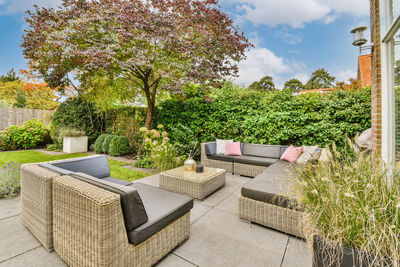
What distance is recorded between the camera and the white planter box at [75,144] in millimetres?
6973

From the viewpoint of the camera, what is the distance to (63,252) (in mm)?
1579

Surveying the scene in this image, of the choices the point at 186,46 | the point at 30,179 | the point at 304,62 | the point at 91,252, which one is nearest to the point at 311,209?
the point at 91,252

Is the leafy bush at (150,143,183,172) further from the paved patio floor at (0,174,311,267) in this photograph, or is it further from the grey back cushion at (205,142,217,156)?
the paved patio floor at (0,174,311,267)

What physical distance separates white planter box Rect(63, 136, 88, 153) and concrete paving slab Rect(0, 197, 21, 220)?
4.54 meters

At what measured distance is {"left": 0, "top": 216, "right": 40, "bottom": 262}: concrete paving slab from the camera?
1729mm

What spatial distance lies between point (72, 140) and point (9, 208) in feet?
16.5

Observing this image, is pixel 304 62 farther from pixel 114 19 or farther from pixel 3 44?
pixel 3 44

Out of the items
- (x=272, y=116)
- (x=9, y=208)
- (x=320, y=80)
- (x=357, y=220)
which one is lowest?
(x=9, y=208)

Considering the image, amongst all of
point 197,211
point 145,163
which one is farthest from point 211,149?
point 197,211

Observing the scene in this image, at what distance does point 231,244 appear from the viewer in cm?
192

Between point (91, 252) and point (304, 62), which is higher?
point (304, 62)

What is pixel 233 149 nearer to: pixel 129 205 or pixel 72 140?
pixel 129 205

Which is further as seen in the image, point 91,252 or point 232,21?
point 232,21

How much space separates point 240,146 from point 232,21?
350 cm
